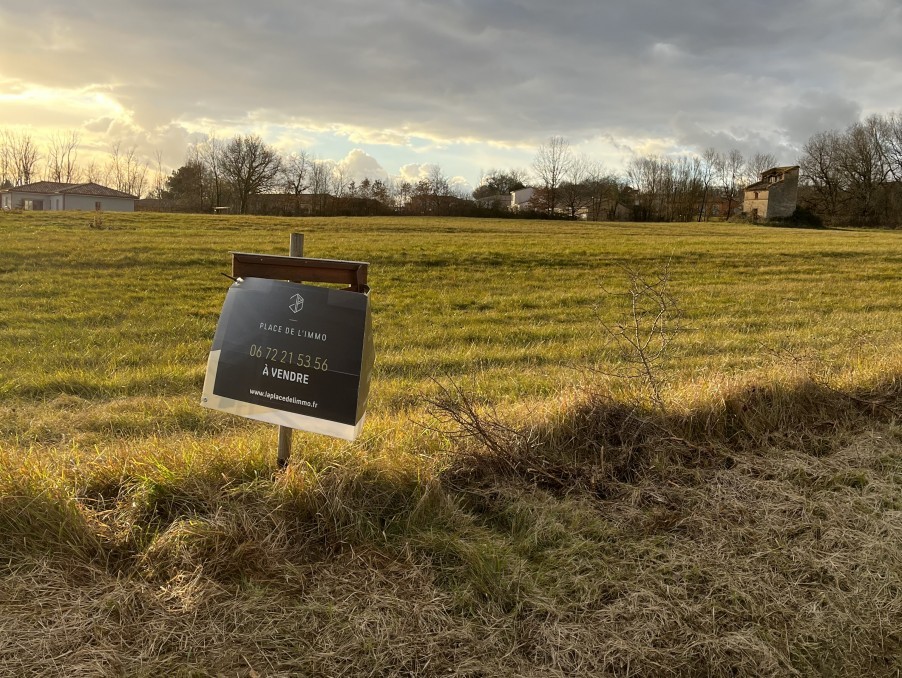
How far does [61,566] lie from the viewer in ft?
9.50

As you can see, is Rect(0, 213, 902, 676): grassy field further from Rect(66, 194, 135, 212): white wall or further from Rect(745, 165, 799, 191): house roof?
Rect(745, 165, 799, 191): house roof

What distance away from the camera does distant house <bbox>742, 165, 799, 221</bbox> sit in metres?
76.1

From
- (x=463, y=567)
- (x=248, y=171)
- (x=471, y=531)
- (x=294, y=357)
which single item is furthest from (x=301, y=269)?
(x=248, y=171)

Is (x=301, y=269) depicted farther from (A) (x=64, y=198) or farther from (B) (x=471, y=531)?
(A) (x=64, y=198)

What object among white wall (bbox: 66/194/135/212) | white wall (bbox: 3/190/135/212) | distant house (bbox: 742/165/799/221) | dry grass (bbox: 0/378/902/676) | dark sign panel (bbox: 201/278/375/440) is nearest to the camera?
dry grass (bbox: 0/378/902/676)

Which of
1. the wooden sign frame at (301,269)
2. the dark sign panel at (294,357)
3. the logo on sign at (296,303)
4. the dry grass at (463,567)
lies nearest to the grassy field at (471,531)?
the dry grass at (463,567)

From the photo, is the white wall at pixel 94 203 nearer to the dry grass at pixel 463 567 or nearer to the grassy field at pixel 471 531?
the grassy field at pixel 471 531

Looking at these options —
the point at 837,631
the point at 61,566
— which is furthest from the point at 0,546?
the point at 837,631

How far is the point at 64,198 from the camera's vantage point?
65.3 meters

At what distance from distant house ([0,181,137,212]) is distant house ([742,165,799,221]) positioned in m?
72.9

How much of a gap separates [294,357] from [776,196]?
84.7 m

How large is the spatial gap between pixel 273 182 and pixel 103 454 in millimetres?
70157

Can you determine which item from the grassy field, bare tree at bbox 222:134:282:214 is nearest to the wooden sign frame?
the grassy field

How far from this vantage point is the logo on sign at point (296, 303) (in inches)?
137
